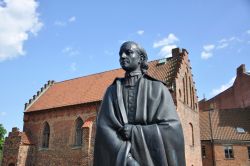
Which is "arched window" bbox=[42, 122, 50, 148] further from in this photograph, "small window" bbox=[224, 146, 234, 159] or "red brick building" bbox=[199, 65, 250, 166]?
"small window" bbox=[224, 146, 234, 159]

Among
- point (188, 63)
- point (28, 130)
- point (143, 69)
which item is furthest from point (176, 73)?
point (143, 69)

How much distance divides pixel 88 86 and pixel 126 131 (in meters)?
25.1

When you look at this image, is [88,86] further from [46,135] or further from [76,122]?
[46,135]

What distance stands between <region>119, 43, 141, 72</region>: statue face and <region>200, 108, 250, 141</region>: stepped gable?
29551mm

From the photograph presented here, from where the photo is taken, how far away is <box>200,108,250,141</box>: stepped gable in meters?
31.3

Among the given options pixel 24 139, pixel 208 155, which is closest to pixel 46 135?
pixel 24 139

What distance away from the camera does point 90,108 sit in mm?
24203

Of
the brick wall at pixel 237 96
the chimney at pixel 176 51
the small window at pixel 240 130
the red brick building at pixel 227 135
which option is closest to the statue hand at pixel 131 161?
the chimney at pixel 176 51

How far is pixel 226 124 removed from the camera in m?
33.1

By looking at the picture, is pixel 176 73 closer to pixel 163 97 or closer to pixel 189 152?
pixel 189 152

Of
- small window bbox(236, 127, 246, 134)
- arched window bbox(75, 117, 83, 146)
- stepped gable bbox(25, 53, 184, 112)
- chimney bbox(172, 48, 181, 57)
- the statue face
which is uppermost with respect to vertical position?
chimney bbox(172, 48, 181, 57)

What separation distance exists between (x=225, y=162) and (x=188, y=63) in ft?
38.2

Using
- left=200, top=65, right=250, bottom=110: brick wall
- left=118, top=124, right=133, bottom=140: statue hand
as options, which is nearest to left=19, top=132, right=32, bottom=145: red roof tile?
left=200, top=65, right=250, bottom=110: brick wall

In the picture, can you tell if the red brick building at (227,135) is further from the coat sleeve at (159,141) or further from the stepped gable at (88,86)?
the coat sleeve at (159,141)
